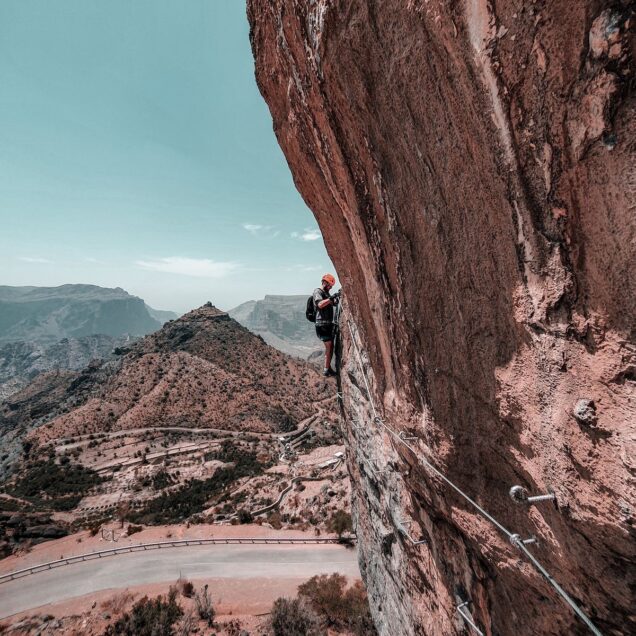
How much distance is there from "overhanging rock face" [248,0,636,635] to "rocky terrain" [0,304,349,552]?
1498cm

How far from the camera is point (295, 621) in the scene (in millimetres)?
12367

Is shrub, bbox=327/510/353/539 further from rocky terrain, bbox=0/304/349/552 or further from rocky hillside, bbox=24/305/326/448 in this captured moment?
rocky hillside, bbox=24/305/326/448

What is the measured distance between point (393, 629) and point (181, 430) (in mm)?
55503

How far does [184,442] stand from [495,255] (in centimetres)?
5808

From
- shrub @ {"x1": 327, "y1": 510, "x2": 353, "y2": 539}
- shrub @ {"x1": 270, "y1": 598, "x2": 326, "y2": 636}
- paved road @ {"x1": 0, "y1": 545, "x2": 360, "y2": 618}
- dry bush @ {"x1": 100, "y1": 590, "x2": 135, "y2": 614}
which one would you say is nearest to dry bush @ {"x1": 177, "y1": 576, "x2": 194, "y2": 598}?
paved road @ {"x1": 0, "y1": 545, "x2": 360, "y2": 618}

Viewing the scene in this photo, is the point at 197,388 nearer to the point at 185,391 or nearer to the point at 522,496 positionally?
the point at 185,391

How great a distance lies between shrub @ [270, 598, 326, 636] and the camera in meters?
12.1

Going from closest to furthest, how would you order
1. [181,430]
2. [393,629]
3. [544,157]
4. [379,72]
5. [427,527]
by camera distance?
[544,157]
[379,72]
[427,527]
[393,629]
[181,430]

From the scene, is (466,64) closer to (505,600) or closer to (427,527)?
(505,600)

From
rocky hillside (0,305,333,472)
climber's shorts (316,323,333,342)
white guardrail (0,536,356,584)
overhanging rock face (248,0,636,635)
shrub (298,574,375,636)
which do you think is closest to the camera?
overhanging rock face (248,0,636,635)

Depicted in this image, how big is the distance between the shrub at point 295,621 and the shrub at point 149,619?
150 inches

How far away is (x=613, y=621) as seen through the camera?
2.64 meters

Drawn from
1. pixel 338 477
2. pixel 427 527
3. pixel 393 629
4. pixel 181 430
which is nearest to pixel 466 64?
pixel 427 527

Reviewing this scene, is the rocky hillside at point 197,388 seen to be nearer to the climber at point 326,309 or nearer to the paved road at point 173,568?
the paved road at point 173,568
